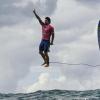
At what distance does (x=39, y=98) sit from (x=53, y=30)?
5.01m

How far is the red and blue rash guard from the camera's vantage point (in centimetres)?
3247

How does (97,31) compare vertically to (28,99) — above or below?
above

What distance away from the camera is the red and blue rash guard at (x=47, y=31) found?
3247 cm

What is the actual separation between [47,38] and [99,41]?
314 inches

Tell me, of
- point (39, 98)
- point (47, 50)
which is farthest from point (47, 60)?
point (39, 98)

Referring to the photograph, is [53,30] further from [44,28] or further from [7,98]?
[7,98]

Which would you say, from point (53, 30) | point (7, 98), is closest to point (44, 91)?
point (7, 98)

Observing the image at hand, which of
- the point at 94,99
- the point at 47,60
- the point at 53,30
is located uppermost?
the point at 53,30

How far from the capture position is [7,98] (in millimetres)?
33906

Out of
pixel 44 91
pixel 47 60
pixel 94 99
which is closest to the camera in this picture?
pixel 94 99

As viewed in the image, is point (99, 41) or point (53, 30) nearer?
point (53, 30)

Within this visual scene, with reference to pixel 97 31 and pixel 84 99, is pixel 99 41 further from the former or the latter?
pixel 84 99

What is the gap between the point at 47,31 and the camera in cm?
3244

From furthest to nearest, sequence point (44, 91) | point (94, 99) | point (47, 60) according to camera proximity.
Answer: point (44, 91) → point (47, 60) → point (94, 99)
